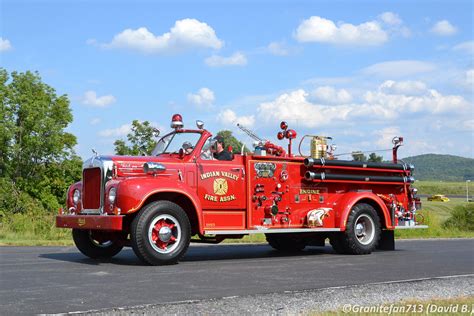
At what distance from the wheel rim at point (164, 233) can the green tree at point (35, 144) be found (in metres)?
36.3

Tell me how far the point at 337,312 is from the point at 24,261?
676 centimetres

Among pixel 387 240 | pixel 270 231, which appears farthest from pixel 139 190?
pixel 387 240

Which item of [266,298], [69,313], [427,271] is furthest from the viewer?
[427,271]

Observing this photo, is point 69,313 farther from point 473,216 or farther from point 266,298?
point 473,216

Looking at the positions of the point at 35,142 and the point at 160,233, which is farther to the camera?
the point at 35,142

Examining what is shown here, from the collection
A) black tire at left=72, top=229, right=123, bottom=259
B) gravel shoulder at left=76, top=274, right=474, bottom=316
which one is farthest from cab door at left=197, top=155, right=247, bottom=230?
gravel shoulder at left=76, top=274, right=474, bottom=316

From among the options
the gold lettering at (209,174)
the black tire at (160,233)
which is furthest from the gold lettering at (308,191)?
the black tire at (160,233)

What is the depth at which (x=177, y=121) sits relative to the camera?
12711mm

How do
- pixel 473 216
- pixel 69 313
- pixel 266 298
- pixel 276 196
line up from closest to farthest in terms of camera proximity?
pixel 69 313 < pixel 266 298 < pixel 276 196 < pixel 473 216

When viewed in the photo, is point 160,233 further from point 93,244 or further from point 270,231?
point 270,231

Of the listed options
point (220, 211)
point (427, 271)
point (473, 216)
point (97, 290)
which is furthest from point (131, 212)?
point (473, 216)

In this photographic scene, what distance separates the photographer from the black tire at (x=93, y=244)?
1195 centimetres

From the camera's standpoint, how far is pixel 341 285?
852cm

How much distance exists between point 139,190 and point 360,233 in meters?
5.31
